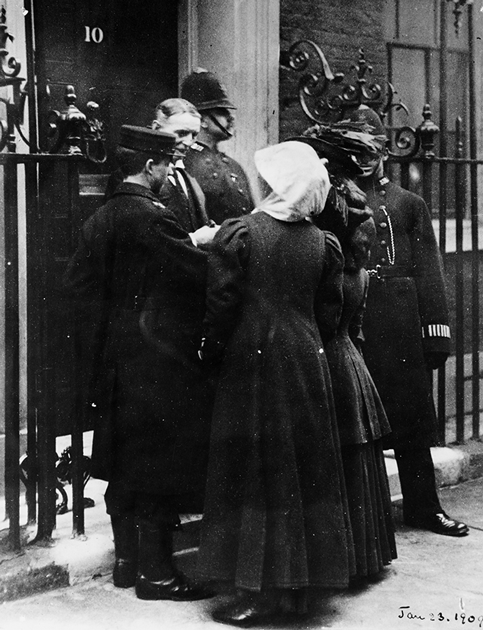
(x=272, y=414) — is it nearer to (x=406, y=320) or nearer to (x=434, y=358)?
(x=406, y=320)

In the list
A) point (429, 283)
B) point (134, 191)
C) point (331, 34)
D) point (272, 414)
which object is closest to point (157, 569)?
point (272, 414)

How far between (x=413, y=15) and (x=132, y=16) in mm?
3024

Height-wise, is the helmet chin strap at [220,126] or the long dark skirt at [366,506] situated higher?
the helmet chin strap at [220,126]

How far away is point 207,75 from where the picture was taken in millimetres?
5414

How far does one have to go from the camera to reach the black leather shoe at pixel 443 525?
5723mm

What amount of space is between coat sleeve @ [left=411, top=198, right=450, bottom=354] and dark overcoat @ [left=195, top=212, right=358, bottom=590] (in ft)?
4.51

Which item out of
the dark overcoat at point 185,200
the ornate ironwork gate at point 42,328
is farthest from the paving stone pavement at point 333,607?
the dark overcoat at point 185,200

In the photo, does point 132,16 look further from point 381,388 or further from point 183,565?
point 183,565

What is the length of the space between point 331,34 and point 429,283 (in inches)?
95.6

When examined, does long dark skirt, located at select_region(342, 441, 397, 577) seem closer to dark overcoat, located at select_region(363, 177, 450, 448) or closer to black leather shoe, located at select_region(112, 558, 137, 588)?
dark overcoat, located at select_region(363, 177, 450, 448)

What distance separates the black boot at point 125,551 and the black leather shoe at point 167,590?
127 millimetres

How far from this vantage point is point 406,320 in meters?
5.73

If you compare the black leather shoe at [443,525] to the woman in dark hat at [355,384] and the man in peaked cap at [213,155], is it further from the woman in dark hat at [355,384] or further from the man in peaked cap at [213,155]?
the man in peaked cap at [213,155]

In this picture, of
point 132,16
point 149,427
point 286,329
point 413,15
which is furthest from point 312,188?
point 413,15
